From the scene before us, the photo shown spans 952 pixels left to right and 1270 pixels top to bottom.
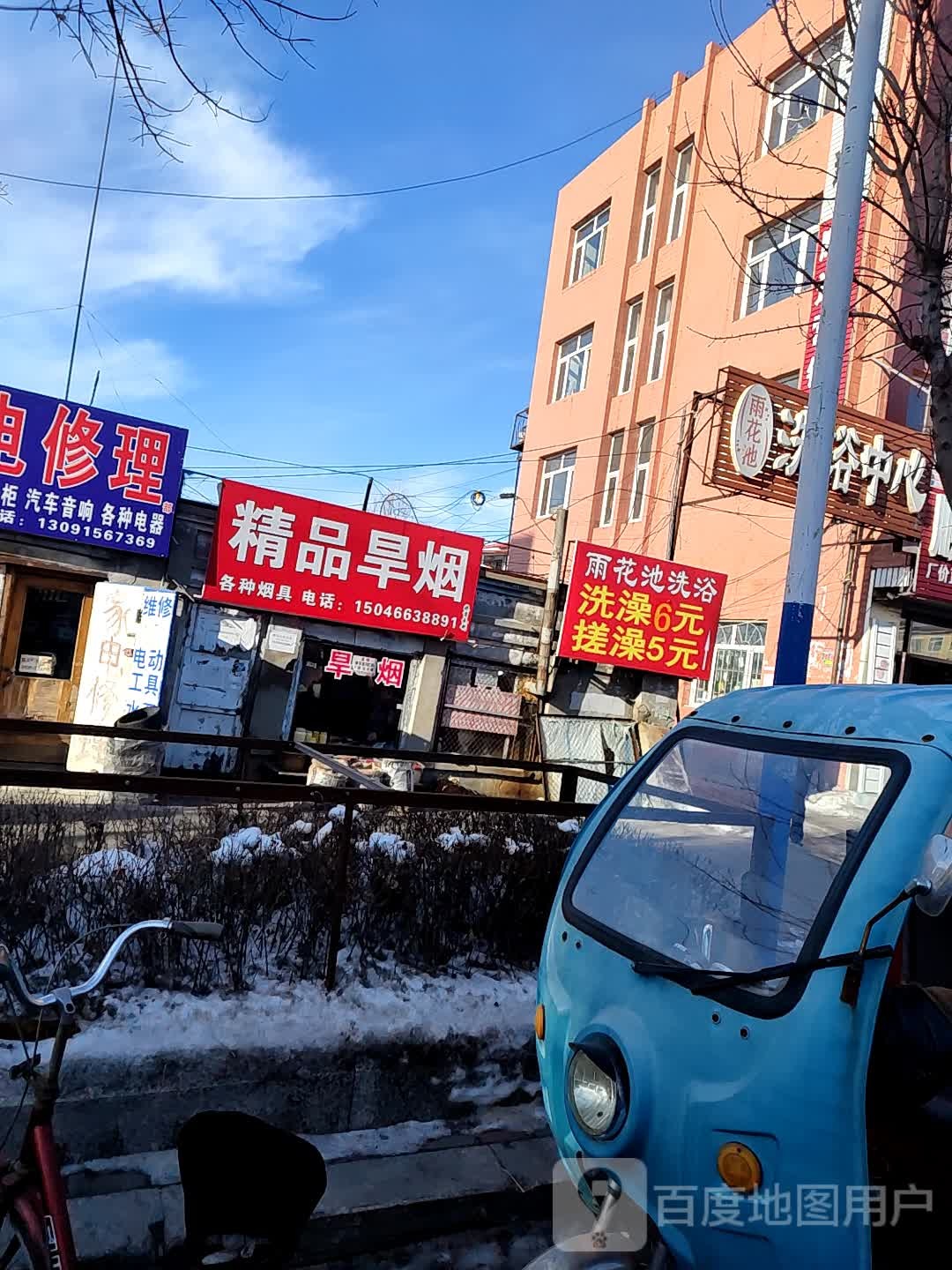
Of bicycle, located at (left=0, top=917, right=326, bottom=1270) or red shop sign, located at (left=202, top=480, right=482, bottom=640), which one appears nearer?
bicycle, located at (left=0, top=917, right=326, bottom=1270)

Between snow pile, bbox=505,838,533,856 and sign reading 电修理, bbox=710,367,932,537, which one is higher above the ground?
sign reading 电修理, bbox=710,367,932,537

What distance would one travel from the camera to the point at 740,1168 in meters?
2.11

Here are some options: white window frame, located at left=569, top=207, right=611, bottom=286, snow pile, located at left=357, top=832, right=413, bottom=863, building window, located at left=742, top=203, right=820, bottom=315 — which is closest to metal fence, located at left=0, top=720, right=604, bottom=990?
snow pile, located at left=357, top=832, right=413, bottom=863

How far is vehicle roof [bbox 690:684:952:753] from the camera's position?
8.17ft

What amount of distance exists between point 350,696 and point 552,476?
37.7 ft

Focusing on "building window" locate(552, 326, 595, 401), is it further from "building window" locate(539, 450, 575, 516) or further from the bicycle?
the bicycle

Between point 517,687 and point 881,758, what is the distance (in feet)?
39.6

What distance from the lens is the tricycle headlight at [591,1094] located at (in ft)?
7.78

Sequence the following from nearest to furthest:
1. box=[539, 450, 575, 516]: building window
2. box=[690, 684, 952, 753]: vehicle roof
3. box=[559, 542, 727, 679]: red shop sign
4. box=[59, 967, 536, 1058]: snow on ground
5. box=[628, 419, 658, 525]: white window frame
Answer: box=[690, 684, 952, 753]: vehicle roof → box=[59, 967, 536, 1058]: snow on ground → box=[559, 542, 727, 679]: red shop sign → box=[628, 419, 658, 525]: white window frame → box=[539, 450, 575, 516]: building window

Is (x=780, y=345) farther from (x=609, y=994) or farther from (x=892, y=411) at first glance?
(x=609, y=994)

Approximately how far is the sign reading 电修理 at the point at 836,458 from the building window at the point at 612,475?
24.7 ft

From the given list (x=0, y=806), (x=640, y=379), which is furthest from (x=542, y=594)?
(x=0, y=806)

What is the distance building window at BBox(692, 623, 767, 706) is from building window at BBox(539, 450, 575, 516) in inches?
269

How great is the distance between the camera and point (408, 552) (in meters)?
13.1
